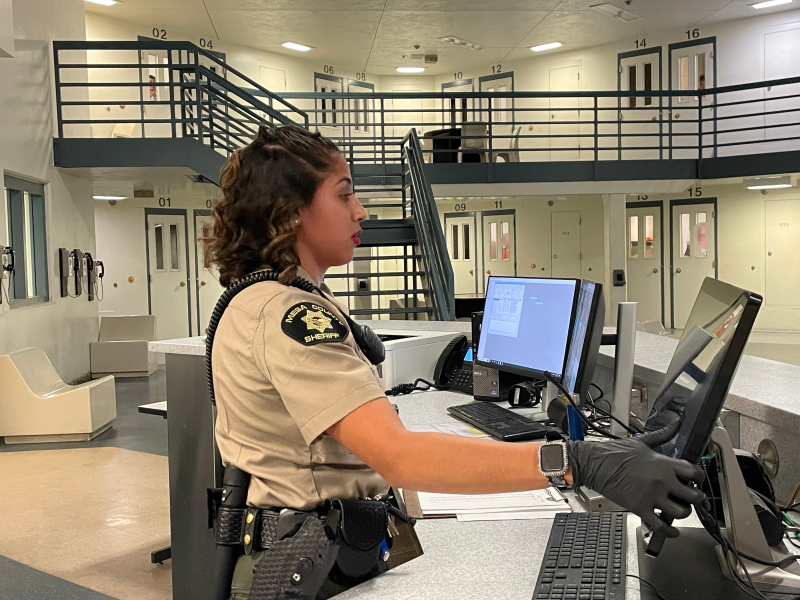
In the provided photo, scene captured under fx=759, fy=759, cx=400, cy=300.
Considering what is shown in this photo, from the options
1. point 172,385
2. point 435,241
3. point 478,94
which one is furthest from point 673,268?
point 172,385

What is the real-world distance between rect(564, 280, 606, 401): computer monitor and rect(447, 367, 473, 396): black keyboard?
3.20 feet

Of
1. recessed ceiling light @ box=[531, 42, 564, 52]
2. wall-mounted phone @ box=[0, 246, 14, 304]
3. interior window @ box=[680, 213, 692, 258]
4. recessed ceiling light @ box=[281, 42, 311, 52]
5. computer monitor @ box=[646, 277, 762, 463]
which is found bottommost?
computer monitor @ box=[646, 277, 762, 463]

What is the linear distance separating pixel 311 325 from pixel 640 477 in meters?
0.52

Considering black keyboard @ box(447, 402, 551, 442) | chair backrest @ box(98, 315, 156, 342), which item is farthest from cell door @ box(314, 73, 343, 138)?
black keyboard @ box(447, 402, 551, 442)

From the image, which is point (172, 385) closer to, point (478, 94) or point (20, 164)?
point (20, 164)

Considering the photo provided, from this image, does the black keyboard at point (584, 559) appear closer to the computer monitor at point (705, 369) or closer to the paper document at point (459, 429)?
the computer monitor at point (705, 369)

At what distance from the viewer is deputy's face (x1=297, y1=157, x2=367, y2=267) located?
133 cm

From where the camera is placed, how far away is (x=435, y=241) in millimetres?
8039

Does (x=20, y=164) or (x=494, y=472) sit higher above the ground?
(x=20, y=164)

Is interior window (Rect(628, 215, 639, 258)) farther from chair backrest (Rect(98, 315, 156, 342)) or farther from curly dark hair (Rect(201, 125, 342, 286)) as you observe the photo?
curly dark hair (Rect(201, 125, 342, 286))

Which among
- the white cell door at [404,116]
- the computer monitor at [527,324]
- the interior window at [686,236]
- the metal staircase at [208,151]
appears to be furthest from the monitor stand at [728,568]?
the white cell door at [404,116]

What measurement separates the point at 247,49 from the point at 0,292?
26.4 ft

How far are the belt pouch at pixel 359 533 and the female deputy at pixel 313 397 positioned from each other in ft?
Result: 0.12

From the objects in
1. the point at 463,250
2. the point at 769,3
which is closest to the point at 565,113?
the point at 463,250
